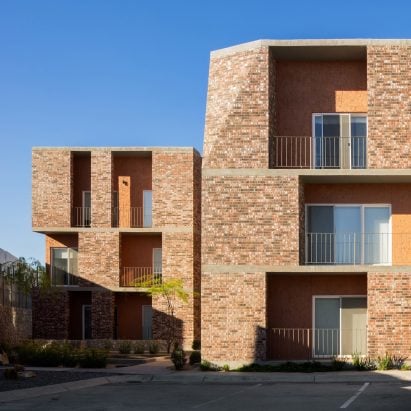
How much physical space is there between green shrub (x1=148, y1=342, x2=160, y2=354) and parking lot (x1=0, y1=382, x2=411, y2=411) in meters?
16.9

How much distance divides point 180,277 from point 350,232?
16.8 meters

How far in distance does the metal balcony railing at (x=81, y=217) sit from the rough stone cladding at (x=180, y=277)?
4891 millimetres

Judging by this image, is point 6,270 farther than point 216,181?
Yes

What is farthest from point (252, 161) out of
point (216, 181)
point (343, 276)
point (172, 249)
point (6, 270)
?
point (6, 270)

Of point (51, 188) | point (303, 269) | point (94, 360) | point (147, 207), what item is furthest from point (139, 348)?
point (303, 269)

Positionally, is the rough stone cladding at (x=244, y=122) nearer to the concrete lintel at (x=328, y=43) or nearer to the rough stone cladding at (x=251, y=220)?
the concrete lintel at (x=328, y=43)

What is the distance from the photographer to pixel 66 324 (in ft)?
153

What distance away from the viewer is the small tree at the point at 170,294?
43153 millimetres

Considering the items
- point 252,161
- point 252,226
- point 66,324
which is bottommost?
point 66,324

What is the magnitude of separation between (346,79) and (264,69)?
3506mm

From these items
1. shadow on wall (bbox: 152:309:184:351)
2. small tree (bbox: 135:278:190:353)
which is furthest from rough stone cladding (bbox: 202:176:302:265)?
shadow on wall (bbox: 152:309:184:351)

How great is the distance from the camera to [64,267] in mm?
47500

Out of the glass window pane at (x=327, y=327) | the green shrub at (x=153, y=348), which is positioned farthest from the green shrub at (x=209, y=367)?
the green shrub at (x=153, y=348)

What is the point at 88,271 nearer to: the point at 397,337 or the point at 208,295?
the point at 208,295
